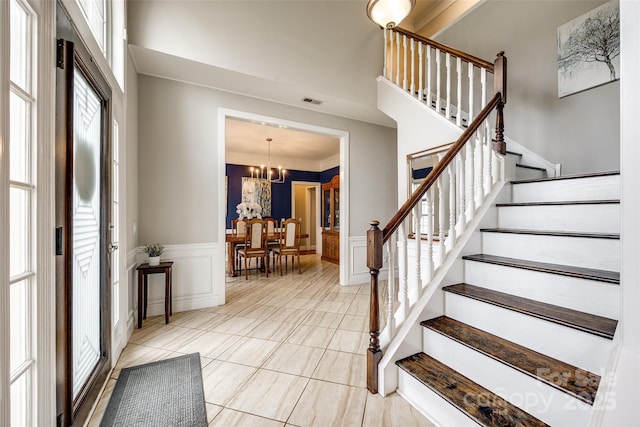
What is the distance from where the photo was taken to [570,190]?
1.92 metres

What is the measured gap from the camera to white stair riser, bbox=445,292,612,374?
1.13 meters

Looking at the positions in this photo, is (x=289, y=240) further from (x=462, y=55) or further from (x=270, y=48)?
(x=462, y=55)

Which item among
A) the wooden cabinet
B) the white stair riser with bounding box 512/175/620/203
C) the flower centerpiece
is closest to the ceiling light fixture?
the white stair riser with bounding box 512/175/620/203

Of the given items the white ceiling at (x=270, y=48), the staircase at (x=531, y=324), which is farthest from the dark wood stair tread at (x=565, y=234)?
the white ceiling at (x=270, y=48)

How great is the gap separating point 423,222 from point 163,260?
3.02 meters

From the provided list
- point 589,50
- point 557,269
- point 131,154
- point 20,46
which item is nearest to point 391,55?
point 589,50

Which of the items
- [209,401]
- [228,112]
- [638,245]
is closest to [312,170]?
[228,112]

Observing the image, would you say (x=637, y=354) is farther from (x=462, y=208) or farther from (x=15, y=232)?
(x=15, y=232)

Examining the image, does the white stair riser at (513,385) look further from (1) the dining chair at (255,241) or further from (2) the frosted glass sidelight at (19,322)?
(1) the dining chair at (255,241)

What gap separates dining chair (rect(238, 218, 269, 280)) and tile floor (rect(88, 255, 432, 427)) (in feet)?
3.74

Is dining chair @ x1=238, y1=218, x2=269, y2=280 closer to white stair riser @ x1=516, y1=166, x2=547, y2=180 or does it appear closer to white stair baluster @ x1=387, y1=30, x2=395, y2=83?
white stair baluster @ x1=387, y1=30, x2=395, y2=83

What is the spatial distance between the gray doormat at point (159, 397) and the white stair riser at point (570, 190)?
2.71 meters

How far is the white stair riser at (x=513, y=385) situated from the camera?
1.04 m

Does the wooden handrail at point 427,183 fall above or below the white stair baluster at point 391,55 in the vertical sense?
below
